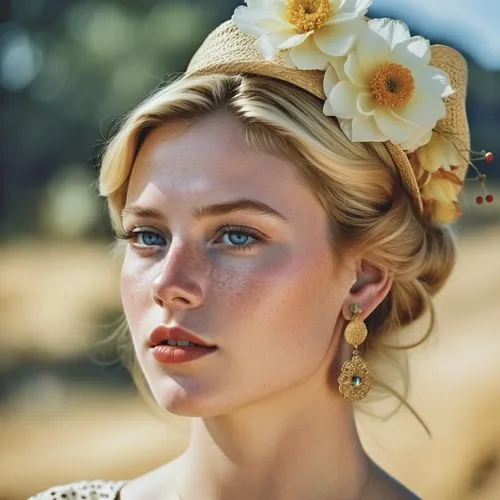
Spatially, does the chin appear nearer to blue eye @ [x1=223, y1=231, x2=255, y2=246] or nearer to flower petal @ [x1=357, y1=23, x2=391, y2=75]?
blue eye @ [x1=223, y1=231, x2=255, y2=246]

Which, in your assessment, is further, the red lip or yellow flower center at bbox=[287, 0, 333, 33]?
yellow flower center at bbox=[287, 0, 333, 33]

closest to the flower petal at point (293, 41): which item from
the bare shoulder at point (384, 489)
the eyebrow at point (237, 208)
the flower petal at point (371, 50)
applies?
the flower petal at point (371, 50)

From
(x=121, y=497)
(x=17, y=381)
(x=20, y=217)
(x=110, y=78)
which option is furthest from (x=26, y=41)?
(x=121, y=497)

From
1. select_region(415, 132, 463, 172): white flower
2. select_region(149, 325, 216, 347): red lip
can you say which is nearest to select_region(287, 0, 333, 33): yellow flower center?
select_region(415, 132, 463, 172): white flower

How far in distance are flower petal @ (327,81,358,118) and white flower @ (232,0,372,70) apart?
6 cm

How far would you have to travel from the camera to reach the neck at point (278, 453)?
1.99 meters

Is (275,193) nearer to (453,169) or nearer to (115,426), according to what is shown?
(453,169)

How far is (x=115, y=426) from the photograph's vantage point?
6.16m

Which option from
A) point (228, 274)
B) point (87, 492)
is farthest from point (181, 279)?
point (87, 492)

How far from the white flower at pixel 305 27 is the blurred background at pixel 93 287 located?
2470mm

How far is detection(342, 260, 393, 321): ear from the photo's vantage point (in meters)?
2.05

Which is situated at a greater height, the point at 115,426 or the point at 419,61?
→ the point at 419,61

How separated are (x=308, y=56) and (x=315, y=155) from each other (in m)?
0.19

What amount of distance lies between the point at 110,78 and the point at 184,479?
4.67m
